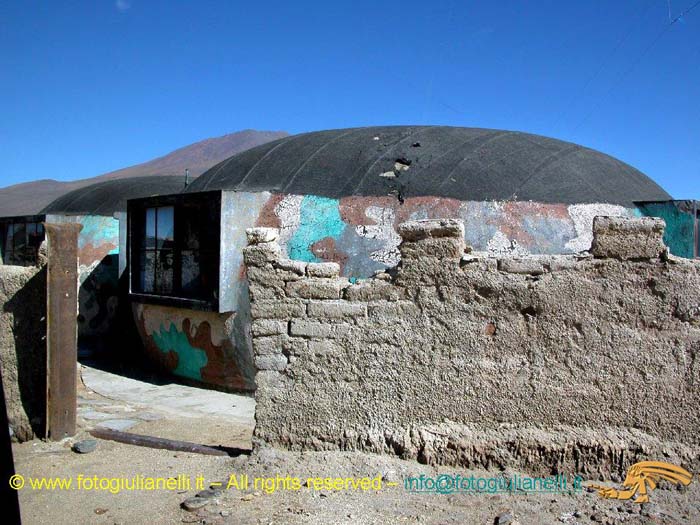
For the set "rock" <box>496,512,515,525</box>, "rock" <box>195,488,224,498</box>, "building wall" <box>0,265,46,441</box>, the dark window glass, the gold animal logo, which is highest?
the dark window glass

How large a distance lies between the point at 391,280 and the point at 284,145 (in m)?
4.65

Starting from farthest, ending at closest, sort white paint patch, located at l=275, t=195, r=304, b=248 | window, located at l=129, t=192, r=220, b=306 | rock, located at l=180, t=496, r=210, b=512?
window, located at l=129, t=192, r=220, b=306, white paint patch, located at l=275, t=195, r=304, b=248, rock, located at l=180, t=496, r=210, b=512

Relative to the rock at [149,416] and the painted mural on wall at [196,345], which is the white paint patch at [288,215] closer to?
the painted mural on wall at [196,345]

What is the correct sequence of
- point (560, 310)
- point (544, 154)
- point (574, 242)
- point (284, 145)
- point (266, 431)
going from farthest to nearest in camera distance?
1. point (284, 145)
2. point (544, 154)
3. point (574, 242)
4. point (266, 431)
5. point (560, 310)

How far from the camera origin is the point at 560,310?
381 centimetres

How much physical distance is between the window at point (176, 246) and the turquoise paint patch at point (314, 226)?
0.92m

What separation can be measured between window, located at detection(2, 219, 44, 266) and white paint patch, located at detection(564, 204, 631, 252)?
8.77 meters

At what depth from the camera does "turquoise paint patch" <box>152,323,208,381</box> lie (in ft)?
24.6

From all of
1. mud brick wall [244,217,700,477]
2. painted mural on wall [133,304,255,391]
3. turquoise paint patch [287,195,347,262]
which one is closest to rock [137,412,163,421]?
painted mural on wall [133,304,255,391]

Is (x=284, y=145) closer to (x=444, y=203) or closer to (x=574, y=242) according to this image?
(x=444, y=203)

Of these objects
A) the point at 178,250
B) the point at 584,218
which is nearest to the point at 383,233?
the point at 584,218

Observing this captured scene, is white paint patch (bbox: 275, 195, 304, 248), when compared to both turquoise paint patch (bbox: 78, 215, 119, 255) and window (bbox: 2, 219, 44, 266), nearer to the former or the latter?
turquoise paint patch (bbox: 78, 215, 119, 255)

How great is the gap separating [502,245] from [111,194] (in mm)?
9073

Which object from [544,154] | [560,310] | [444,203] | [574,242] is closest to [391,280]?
[560,310]
